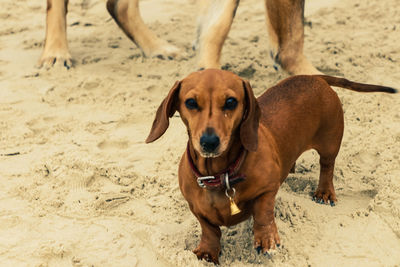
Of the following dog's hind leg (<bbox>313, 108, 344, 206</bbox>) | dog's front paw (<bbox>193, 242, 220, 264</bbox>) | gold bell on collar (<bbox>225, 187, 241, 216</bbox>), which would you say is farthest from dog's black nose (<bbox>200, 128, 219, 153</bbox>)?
dog's hind leg (<bbox>313, 108, 344, 206</bbox>)

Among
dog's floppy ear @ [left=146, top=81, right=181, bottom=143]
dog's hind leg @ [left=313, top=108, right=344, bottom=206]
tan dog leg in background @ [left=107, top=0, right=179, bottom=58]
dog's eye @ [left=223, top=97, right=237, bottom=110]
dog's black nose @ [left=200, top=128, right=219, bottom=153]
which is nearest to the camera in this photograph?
dog's black nose @ [left=200, top=128, right=219, bottom=153]

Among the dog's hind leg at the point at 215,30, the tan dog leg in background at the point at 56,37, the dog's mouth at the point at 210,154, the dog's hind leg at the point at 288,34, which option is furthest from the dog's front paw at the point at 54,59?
the dog's mouth at the point at 210,154

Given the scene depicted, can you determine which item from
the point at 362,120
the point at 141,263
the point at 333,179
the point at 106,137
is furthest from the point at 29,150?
the point at 362,120

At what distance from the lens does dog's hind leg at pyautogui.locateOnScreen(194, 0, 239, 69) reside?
3.49m

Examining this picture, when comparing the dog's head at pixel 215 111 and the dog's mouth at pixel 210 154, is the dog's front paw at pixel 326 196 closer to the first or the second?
the dog's head at pixel 215 111

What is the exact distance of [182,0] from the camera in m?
6.04

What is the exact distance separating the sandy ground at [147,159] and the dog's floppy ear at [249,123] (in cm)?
54

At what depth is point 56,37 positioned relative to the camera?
14.4 feet

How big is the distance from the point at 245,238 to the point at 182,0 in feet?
13.9

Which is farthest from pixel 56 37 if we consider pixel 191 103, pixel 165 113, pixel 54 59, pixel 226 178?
pixel 226 178

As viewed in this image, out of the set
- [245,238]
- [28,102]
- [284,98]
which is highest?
[284,98]

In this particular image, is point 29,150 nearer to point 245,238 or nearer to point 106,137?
point 106,137

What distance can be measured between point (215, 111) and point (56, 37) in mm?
2914

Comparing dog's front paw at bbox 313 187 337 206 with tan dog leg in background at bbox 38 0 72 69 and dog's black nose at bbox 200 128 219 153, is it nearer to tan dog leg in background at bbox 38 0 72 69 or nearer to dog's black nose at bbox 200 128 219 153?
dog's black nose at bbox 200 128 219 153
